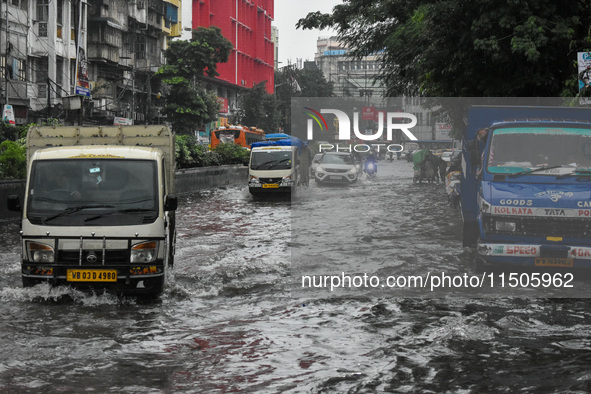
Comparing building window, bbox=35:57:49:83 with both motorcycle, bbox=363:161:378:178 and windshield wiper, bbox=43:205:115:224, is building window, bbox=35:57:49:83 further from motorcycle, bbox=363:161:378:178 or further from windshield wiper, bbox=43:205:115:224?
windshield wiper, bbox=43:205:115:224

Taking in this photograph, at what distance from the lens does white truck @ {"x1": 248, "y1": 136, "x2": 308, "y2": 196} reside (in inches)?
1203

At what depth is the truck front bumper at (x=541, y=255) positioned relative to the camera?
11164 mm

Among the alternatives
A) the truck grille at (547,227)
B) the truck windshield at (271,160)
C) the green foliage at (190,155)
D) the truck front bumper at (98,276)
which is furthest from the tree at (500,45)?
the green foliage at (190,155)

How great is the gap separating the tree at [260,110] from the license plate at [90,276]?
7933 cm

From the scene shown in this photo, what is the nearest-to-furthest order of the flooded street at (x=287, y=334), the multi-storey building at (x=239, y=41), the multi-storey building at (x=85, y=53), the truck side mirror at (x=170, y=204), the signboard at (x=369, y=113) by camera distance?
the flooded street at (x=287, y=334) < the truck side mirror at (x=170, y=204) < the signboard at (x=369, y=113) < the multi-storey building at (x=85, y=53) < the multi-storey building at (x=239, y=41)

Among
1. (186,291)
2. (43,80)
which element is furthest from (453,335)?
(43,80)

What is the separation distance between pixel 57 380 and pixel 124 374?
50 centimetres

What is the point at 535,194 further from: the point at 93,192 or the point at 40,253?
the point at 40,253

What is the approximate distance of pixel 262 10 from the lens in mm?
112750

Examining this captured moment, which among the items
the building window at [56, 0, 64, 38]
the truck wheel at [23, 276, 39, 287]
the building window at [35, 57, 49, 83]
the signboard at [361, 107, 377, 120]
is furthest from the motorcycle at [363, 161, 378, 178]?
the truck wheel at [23, 276, 39, 287]

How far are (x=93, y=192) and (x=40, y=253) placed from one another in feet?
2.96

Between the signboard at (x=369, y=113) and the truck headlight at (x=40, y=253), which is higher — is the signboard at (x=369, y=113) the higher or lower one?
the higher one

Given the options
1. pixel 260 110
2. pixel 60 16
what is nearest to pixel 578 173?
pixel 60 16

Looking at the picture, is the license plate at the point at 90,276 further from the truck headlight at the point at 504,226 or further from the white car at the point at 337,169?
the white car at the point at 337,169
